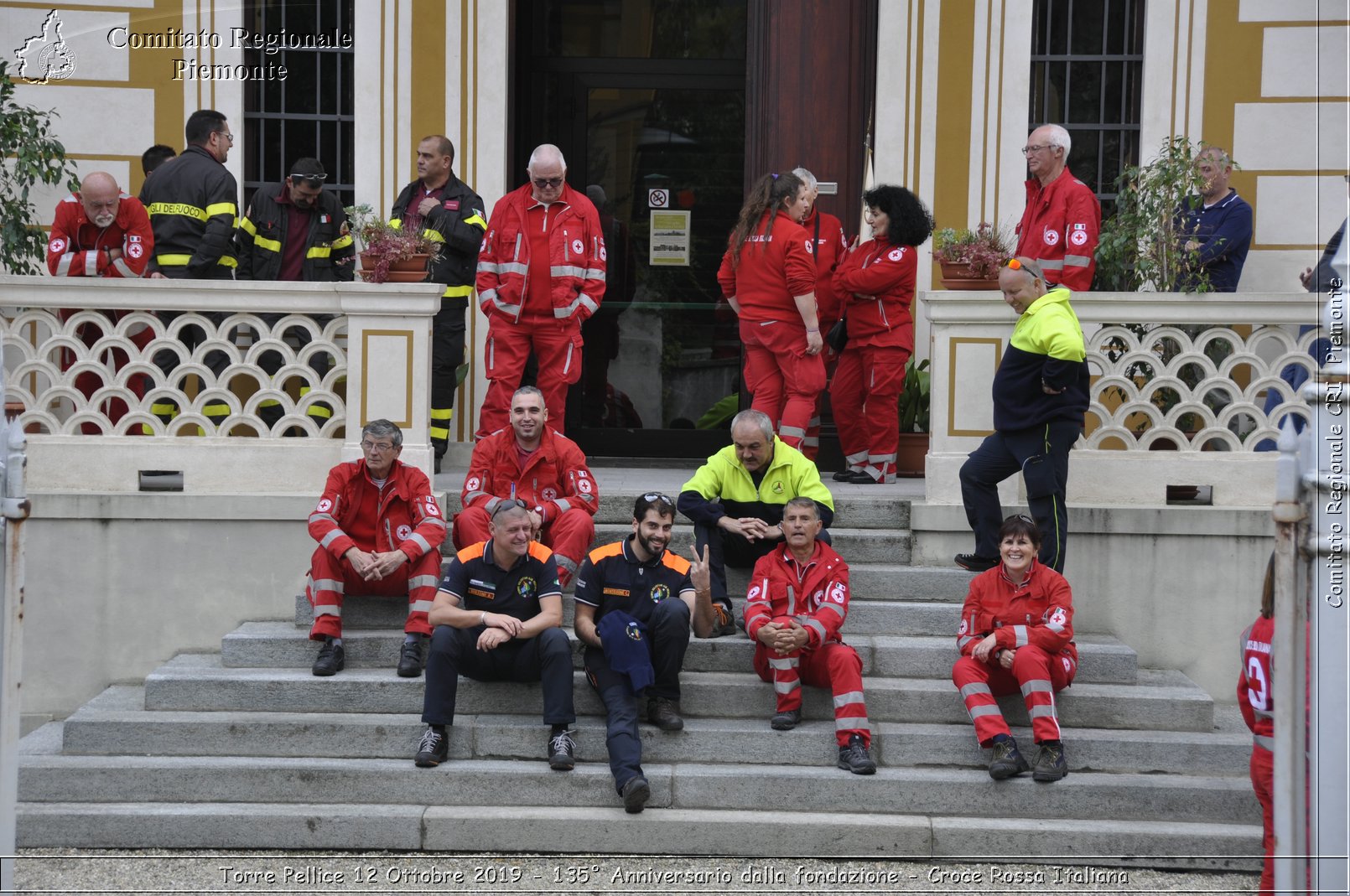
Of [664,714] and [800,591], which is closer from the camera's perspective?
[664,714]

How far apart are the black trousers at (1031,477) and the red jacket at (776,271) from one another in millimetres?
1551

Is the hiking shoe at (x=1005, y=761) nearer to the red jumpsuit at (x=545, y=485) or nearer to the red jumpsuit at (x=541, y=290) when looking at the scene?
the red jumpsuit at (x=545, y=485)

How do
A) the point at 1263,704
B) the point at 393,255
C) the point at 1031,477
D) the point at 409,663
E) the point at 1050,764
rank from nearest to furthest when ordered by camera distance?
the point at 1263,704
the point at 1050,764
the point at 409,663
the point at 1031,477
the point at 393,255

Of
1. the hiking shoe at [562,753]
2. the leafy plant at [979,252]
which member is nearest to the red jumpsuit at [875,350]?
the leafy plant at [979,252]

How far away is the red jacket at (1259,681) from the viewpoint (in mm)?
5277

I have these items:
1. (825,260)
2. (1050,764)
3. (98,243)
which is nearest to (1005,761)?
(1050,764)

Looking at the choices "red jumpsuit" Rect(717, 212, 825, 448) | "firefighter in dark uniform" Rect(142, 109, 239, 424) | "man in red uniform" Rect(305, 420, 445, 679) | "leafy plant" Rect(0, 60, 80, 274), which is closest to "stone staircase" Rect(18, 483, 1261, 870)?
"man in red uniform" Rect(305, 420, 445, 679)

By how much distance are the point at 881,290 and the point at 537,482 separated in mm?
2581

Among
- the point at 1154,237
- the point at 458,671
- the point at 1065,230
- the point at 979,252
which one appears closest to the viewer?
the point at 458,671

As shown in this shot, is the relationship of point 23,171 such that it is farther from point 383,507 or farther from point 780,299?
point 780,299

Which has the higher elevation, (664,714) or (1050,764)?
(664,714)

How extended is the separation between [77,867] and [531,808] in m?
1.95

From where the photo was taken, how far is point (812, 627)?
6836 millimetres

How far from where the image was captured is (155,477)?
845cm
